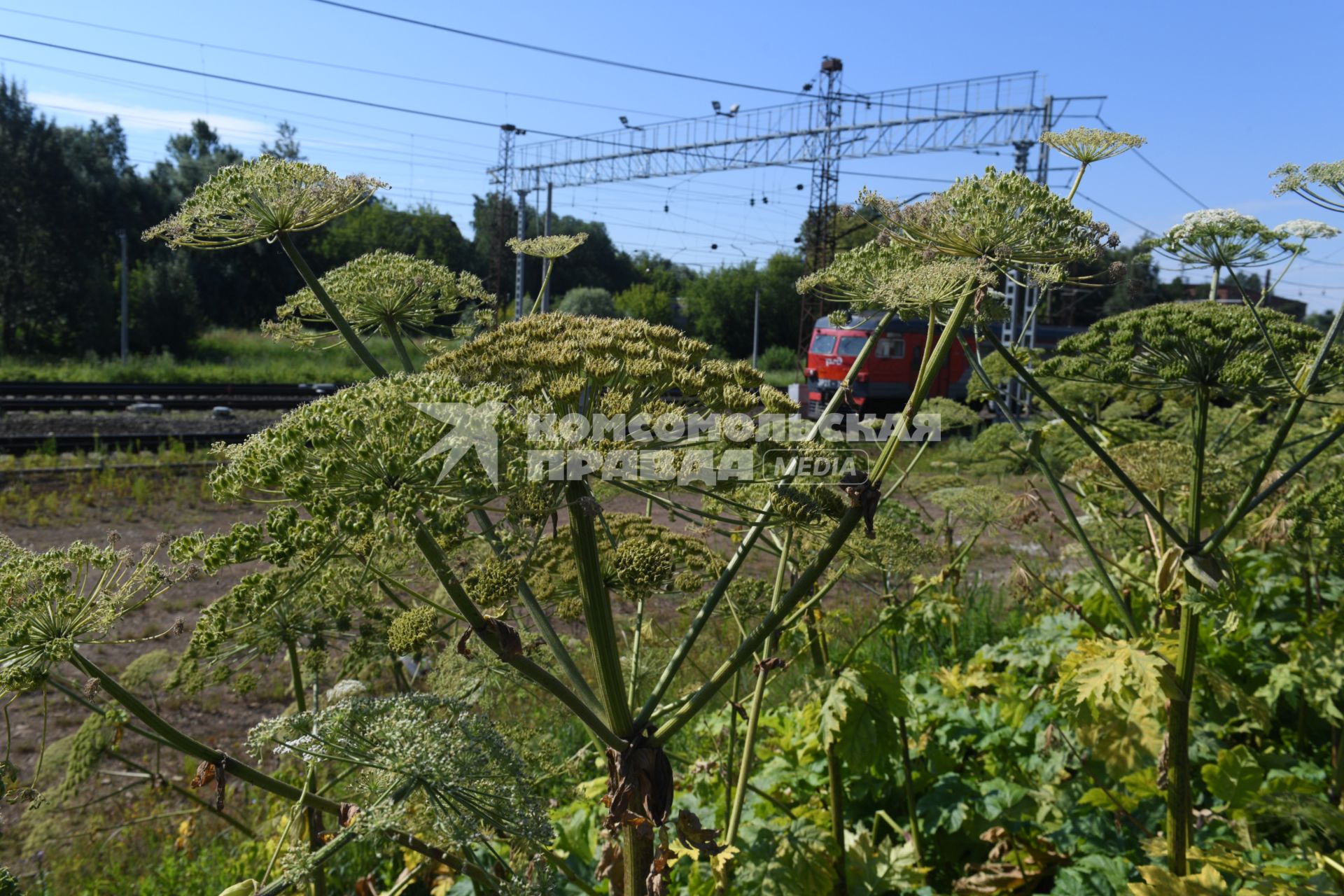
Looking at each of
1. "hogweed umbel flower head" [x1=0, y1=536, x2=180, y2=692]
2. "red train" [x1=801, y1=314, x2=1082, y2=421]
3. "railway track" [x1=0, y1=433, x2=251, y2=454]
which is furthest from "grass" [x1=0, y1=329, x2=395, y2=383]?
"hogweed umbel flower head" [x1=0, y1=536, x2=180, y2=692]

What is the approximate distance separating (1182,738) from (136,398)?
26588 millimetres

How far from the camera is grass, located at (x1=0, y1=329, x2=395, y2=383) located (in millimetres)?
28812

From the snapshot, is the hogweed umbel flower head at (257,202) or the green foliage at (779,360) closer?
the hogweed umbel flower head at (257,202)

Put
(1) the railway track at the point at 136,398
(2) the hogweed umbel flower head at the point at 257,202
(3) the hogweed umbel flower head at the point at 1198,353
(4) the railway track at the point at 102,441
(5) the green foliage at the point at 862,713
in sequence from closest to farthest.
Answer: (2) the hogweed umbel flower head at the point at 257,202
(3) the hogweed umbel flower head at the point at 1198,353
(5) the green foliage at the point at 862,713
(4) the railway track at the point at 102,441
(1) the railway track at the point at 136,398

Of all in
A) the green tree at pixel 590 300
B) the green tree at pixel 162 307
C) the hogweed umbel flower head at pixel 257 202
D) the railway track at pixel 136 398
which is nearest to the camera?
the hogweed umbel flower head at pixel 257 202

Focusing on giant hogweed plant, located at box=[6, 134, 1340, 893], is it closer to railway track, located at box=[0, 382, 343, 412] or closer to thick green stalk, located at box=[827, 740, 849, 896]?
thick green stalk, located at box=[827, 740, 849, 896]

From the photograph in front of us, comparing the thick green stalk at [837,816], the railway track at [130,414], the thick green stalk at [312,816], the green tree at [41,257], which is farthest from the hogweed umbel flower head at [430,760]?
the green tree at [41,257]

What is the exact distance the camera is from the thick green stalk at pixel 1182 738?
2617mm

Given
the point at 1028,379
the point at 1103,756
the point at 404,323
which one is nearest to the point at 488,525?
the point at 404,323

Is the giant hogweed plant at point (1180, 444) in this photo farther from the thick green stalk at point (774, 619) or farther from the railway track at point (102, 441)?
the railway track at point (102, 441)

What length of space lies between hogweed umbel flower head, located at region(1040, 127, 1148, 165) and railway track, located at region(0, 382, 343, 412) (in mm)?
20352

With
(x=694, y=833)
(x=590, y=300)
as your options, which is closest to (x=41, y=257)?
(x=590, y=300)

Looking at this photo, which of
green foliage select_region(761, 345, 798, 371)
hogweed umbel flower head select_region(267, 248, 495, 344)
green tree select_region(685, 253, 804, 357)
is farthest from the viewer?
green tree select_region(685, 253, 804, 357)

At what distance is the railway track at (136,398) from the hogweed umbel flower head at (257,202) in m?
19.8
